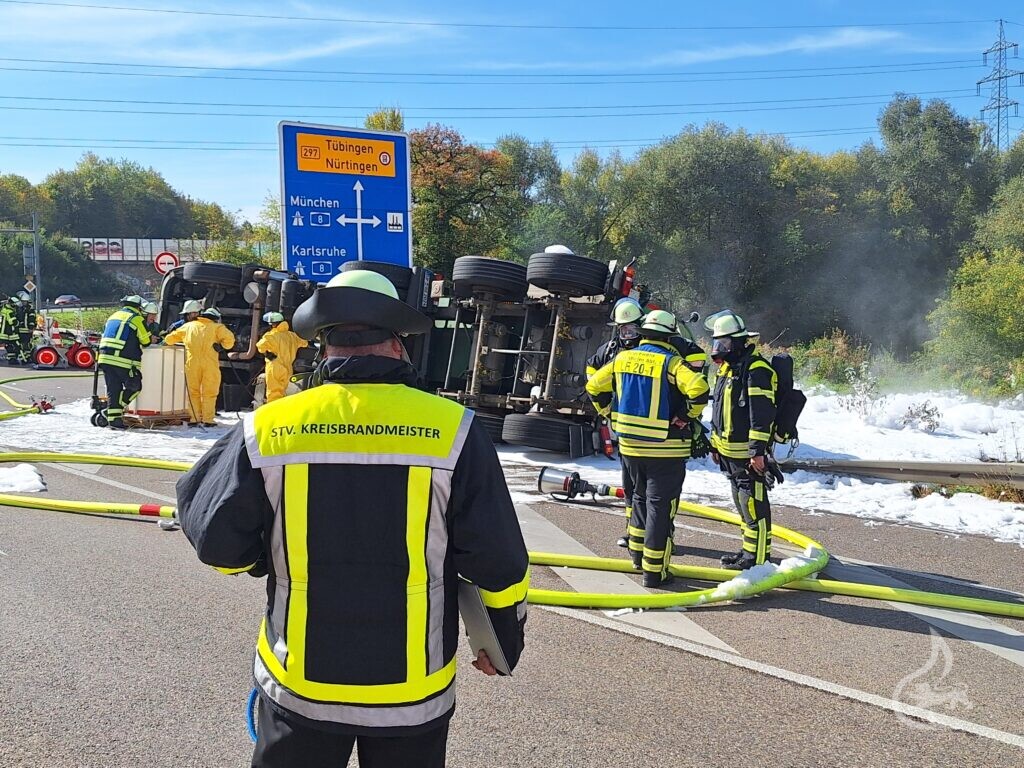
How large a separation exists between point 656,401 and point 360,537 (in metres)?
3.92

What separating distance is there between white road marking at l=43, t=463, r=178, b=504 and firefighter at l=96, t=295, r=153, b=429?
2843 mm

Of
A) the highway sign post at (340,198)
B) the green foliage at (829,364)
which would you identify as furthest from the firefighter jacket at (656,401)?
the green foliage at (829,364)

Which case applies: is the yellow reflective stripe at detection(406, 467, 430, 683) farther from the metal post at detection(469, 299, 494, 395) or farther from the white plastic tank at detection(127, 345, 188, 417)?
the white plastic tank at detection(127, 345, 188, 417)

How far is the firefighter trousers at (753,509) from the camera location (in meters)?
5.99

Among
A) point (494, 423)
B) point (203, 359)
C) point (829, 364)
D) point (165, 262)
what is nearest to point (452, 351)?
point (494, 423)

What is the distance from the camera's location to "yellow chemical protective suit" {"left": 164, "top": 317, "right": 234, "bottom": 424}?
12.4m

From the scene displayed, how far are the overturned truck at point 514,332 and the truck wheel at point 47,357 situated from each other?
12.1 meters

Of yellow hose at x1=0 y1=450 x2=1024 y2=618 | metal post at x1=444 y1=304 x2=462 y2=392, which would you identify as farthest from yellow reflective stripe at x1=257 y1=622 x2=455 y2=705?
metal post at x1=444 y1=304 x2=462 y2=392

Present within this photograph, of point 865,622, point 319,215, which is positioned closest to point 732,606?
point 865,622

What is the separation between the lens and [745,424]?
20.0 ft

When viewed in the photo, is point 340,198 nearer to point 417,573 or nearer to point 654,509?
point 654,509

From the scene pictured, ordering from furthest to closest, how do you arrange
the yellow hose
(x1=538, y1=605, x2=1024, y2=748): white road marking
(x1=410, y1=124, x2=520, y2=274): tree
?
(x1=410, y1=124, x2=520, y2=274): tree
the yellow hose
(x1=538, y1=605, x2=1024, y2=748): white road marking

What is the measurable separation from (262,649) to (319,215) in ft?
34.0

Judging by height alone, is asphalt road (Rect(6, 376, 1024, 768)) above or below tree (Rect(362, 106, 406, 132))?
below
